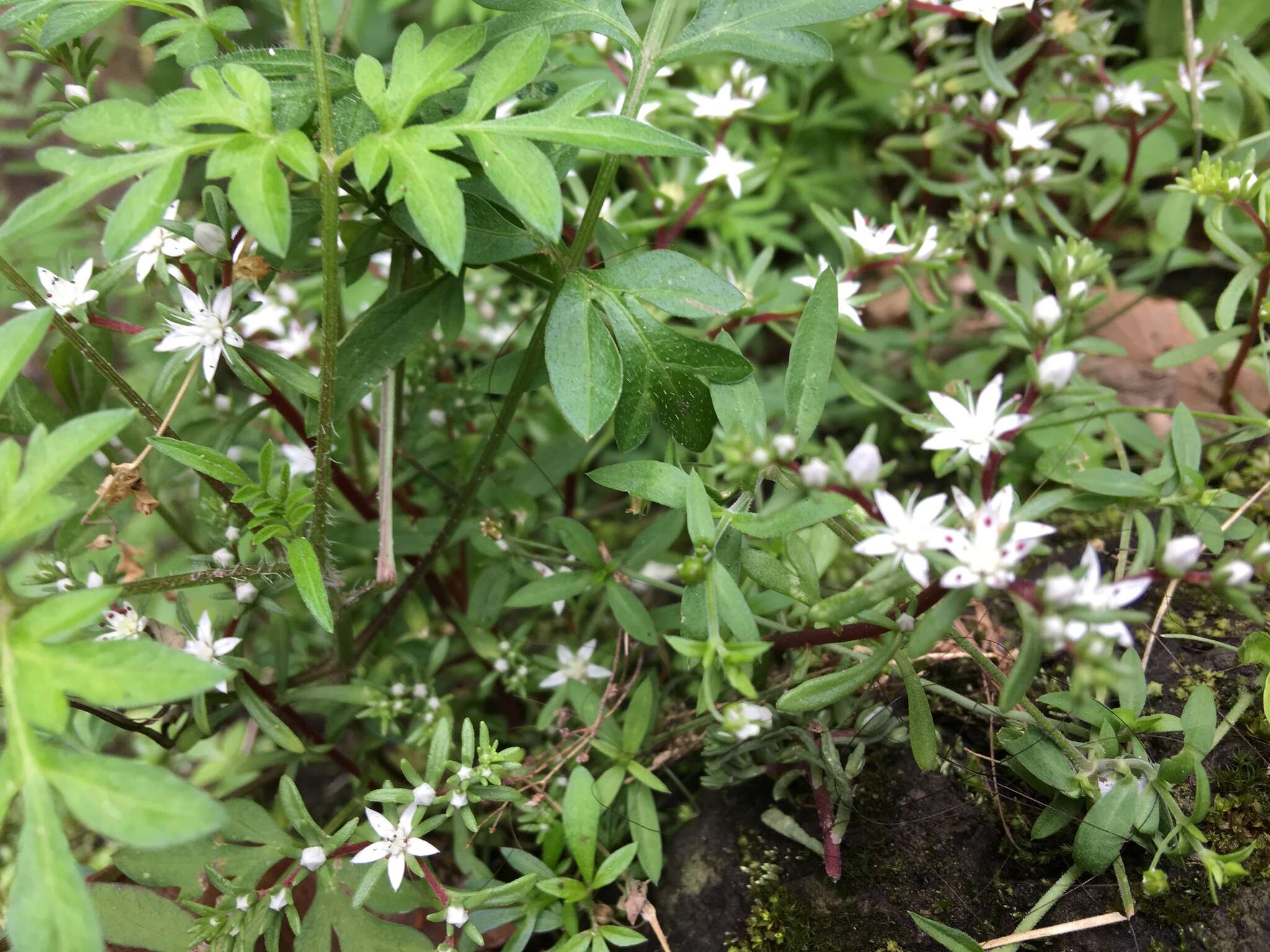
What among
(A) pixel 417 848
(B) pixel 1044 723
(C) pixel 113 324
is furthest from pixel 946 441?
(C) pixel 113 324

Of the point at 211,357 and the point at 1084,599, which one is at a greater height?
the point at 211,357

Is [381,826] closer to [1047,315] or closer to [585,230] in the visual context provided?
[585,230]

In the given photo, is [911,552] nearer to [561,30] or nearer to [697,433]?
[697,433]

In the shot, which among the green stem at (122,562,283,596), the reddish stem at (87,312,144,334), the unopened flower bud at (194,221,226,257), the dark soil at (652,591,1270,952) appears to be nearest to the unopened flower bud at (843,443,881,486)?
the dark soil at (652,591,1270,952)

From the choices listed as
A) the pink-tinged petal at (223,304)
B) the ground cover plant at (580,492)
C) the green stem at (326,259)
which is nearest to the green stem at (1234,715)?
the ground cover plant at (580,492)

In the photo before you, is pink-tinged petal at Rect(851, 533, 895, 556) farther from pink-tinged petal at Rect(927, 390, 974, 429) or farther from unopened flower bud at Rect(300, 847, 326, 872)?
unopened flower bud at Rect(300, 847, 326, 872)

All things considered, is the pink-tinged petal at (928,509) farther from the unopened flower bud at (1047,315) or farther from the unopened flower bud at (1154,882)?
the unopened flower bud at (1154,882)
